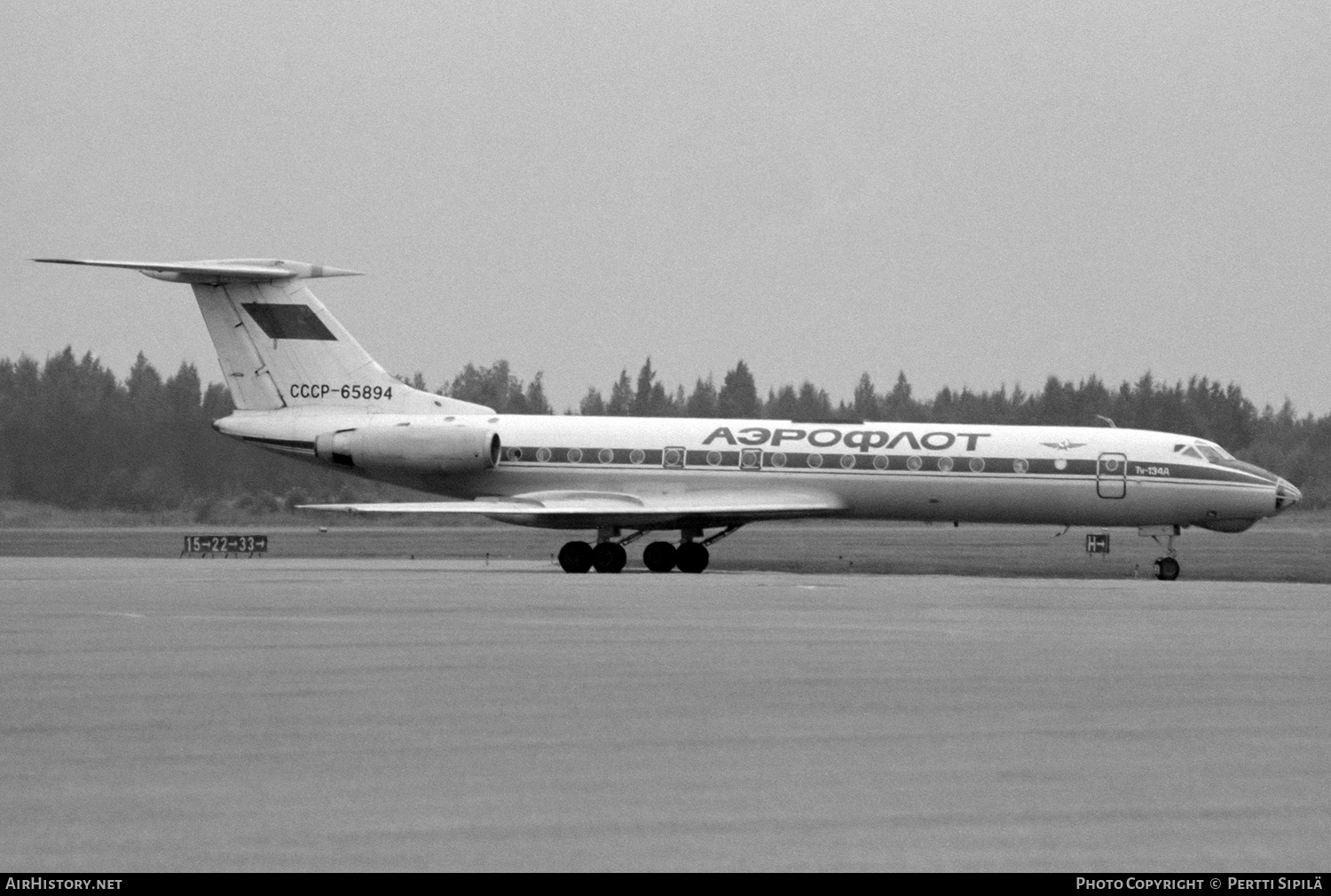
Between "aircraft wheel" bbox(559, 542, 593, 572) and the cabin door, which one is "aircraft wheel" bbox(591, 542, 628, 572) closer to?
"aircraft wheel" bbox(559, 542, 593, 572)

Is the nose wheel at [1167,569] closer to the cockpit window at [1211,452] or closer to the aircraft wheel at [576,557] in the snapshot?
the cockpit window at [1211,452]

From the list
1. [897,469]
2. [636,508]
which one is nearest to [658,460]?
[636,508]

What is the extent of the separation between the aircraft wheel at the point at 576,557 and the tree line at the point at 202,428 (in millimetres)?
16112

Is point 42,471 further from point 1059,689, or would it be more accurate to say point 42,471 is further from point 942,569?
point 1059,689

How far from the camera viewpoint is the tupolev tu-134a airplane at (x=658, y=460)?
33031 millimetres

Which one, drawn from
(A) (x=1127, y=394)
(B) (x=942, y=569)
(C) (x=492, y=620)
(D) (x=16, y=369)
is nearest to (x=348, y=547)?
(B) (x=942, y=569)

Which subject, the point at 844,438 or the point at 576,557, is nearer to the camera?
the point at 576,557

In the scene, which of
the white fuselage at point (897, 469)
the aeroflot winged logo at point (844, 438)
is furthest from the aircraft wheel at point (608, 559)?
the aeroflot winged logo at point (844, 438)

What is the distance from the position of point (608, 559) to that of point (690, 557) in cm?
186

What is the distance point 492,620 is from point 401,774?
344 inches

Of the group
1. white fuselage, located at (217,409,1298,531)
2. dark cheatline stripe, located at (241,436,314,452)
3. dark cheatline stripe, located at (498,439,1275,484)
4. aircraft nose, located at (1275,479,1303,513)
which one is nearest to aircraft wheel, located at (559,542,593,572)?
white fuselage, located at (217,409,1298,531)

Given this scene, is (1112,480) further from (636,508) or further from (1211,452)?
(636,508)

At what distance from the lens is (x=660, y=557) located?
34375 mm

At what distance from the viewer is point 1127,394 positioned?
81500 millimetres
